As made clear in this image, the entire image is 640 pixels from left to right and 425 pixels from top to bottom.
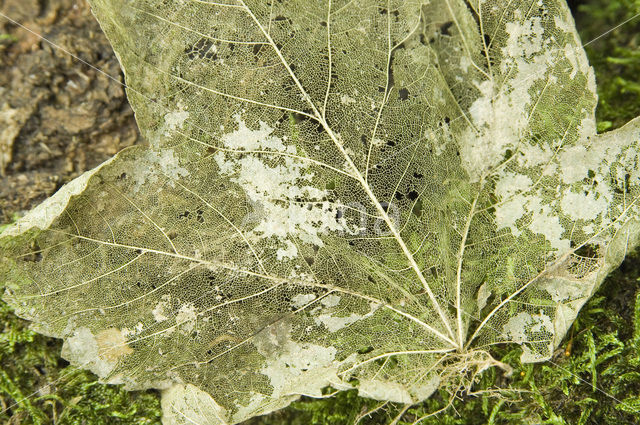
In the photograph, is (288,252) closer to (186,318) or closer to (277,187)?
(277,187)

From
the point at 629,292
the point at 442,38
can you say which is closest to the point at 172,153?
the point at 442,38

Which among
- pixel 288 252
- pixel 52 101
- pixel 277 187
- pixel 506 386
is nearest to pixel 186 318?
pixel 288 252

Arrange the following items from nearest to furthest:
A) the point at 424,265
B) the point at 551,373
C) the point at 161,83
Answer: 1. the point at 161,83
2. the point at 424,265
3. the point at 551,373

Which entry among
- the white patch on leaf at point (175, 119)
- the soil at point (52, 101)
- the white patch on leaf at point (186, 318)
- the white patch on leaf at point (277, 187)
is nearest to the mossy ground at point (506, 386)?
the white patch on leaf at point (186, 318)

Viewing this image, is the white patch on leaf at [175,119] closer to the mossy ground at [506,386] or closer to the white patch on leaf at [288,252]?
the white patch on leaf at [288,252]

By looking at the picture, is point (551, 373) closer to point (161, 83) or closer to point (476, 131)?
point (476, 131)
